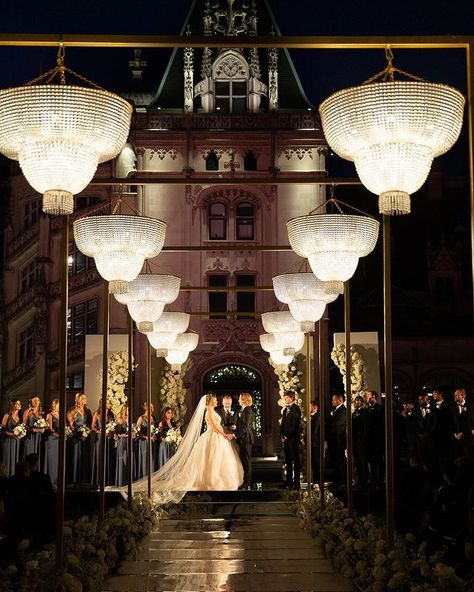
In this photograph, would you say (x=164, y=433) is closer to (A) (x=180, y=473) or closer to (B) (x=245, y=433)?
(B) (x=245, y=433)

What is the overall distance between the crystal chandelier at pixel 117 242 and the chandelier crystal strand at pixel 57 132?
340 cm

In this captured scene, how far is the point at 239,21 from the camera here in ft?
112

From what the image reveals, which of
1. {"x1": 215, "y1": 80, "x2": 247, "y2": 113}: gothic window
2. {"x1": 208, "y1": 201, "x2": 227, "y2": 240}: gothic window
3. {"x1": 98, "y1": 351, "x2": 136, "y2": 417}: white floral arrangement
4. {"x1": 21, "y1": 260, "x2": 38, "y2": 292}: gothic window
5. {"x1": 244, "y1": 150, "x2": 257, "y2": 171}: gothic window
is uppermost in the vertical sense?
{"x1": 215, "y1": 80, "x2": 247, "y2": 113}: gothic window

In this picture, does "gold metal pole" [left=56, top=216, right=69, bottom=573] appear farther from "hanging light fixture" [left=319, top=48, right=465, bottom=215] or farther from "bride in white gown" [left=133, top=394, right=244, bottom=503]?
"bride in white gown" [left=133, top=394, right=244, bottom=503]

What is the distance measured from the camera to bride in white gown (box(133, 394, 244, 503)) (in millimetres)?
16766

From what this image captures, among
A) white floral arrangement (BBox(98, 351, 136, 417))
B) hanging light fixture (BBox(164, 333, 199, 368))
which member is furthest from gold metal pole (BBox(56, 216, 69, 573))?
white floral arrangement (BBox(98, 351, 136, 417))

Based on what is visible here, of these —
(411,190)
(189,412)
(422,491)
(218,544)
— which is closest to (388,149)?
(411,190)

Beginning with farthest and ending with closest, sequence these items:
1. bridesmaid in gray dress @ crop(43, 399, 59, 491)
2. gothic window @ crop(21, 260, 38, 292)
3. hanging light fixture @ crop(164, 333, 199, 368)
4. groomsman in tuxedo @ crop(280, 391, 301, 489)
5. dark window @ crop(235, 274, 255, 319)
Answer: gothic window @ crop(21, 260, 38, 292)
dark window @ crop(235, 274, 255, 319)
hanging light fixture @ crop(164, 333, 199, 368)
groomsman in tuxedo @ crop(280, 391, 301, 489)
bridesmaid in gray dress @ crop(43, 399, 59, 491)

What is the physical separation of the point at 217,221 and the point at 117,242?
2197 cm

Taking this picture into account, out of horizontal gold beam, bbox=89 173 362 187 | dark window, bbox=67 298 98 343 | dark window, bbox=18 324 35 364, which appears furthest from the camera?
dark window, bbox=18 324 35 364

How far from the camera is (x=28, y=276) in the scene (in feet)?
119

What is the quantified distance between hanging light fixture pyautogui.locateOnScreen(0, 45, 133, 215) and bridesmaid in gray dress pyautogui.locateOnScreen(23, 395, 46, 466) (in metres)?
9.28

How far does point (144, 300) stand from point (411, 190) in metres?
7.79

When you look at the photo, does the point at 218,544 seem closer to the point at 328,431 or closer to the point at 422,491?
the point at 422,491
